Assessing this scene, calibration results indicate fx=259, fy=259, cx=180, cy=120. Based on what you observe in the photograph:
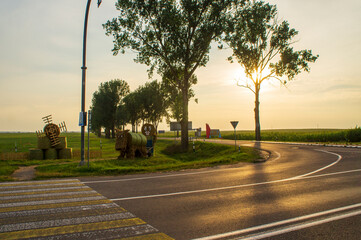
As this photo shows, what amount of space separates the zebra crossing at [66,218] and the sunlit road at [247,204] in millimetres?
375

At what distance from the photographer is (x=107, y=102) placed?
7075 centimetres

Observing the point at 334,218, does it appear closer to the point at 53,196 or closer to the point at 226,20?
the point at 53,196

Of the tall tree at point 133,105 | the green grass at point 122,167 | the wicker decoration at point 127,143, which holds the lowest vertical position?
the green grass at point 122,167

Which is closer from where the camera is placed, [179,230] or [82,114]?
[179,230]

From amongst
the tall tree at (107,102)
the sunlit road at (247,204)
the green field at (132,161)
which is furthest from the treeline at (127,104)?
the sunlit road at (247,204)

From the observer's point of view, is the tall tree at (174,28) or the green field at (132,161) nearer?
the green field at (132,161)

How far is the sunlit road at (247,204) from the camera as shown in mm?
4539

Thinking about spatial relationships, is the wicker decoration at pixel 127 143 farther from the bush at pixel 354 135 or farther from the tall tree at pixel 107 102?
the tall tree at pixel 107 102

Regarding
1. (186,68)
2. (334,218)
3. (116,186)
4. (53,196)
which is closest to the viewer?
(334,218)

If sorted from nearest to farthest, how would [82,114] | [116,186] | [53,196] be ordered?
[53,196]
[116,186]
[82,114]

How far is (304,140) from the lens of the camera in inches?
1428

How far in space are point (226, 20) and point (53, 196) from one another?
22.9 meters

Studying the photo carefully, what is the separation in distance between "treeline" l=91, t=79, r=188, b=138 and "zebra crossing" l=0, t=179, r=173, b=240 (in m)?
61.1

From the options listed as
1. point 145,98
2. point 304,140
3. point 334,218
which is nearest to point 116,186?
point 334,218
